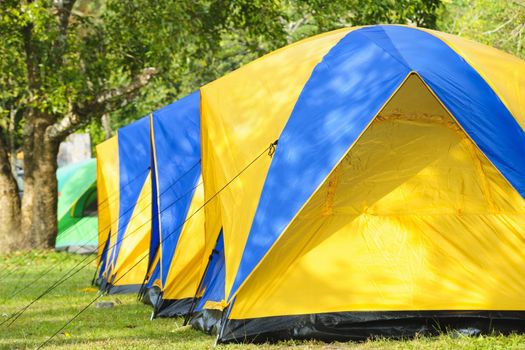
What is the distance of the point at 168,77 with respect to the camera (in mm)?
19281

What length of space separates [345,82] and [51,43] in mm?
11653

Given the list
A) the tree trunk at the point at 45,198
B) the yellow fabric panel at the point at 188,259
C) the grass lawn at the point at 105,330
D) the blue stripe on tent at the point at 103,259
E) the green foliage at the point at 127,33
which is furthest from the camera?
the tree trunk at the point at 45,198

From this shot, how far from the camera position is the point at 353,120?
23.4 ft

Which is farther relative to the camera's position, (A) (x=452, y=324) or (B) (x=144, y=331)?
(B) (x=144, y=331)

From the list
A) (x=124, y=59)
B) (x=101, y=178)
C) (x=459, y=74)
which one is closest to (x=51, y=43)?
(x=124, y=59)

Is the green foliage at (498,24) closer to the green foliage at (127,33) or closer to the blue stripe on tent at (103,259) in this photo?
the green foliage at (127,33)

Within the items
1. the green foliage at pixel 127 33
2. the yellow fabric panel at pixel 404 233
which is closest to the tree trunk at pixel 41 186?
the green foliage at pixel 127 33

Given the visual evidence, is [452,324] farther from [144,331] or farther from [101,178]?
[101,178]

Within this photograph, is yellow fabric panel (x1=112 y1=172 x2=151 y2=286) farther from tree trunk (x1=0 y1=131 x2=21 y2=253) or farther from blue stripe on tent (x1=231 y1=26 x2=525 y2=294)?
tree trunk (x1=0 y1=131 x2=21 y2=253)

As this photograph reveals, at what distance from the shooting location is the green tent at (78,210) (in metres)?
22.5

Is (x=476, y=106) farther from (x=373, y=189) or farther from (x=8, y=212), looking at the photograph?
(x=8, y=212)

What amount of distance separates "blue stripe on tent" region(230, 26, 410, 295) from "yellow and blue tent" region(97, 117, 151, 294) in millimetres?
5289

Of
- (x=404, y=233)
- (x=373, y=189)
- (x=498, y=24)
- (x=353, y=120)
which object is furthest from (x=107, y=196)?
(x=498, y=24)

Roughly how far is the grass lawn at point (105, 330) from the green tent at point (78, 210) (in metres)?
Result: 8.11
